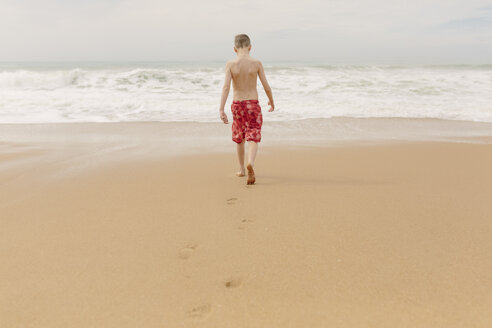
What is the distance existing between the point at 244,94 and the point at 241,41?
54cm

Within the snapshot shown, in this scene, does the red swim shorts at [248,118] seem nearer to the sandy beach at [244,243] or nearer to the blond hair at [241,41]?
the sandy beach at [244,243]

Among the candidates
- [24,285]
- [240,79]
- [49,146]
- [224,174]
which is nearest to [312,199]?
[224,174]

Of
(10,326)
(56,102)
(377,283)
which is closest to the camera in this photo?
(10,326)

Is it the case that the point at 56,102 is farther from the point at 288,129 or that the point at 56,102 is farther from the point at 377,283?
the point at 377,283

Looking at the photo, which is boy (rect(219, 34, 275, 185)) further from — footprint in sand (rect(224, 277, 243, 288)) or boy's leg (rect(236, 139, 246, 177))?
footprint in sand (rect(224, 277, 243, 288))

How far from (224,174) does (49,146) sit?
284 centimetres

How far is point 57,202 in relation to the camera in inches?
128

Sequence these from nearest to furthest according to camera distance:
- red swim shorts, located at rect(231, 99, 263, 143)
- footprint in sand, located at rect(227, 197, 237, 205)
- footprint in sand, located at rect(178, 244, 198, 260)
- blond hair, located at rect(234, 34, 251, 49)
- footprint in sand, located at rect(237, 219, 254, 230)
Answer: footprint in sand, located at rect(178, 244, 198, 260) < footprint in sand, located at rect(237, 219, 254, 230) < footprint in sand, located at rect(227, 197, 237, 205) < blond hair, located at rect(234, 34, 251, 49) < red swim shorts, located at rect(231, 99, 263, 143)

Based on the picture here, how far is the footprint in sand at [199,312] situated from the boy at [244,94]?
2158mm

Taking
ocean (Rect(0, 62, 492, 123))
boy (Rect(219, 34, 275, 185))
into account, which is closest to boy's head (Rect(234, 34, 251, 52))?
boy (Rect(219, 34, 275, 185))

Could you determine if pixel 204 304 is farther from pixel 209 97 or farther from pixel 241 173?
pixel 209 97

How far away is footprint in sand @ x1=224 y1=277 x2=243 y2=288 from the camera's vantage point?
76.2 inches

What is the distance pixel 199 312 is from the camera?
68.1 inches

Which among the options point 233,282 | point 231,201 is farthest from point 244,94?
point 233,282
